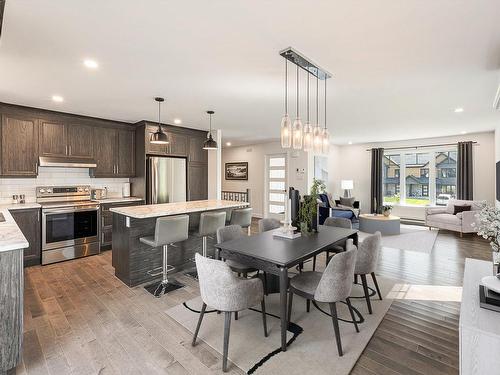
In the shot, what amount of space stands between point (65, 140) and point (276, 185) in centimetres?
572

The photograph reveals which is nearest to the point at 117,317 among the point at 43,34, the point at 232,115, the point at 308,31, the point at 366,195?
the point at 43,34

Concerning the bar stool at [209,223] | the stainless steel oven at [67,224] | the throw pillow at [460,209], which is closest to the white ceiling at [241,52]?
the stainless steel oven at [67,224]

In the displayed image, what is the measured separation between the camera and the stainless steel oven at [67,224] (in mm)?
4223

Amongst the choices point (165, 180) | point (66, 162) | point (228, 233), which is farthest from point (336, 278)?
point (66, 162)

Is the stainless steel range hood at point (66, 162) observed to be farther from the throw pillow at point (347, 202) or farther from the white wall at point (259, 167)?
the throw pillow at point (347, 202)

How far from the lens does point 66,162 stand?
15.5ft

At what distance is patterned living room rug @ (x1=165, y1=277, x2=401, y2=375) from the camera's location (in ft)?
6.53

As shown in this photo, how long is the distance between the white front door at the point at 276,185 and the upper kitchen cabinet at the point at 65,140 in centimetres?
520

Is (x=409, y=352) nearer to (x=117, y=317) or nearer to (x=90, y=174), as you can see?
(x=117, y=317)

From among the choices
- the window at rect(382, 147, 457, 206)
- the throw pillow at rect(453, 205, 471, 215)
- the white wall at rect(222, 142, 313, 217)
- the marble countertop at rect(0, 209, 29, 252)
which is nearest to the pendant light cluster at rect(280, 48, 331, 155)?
the marble countertop at rect(0, 209, 29, 252)

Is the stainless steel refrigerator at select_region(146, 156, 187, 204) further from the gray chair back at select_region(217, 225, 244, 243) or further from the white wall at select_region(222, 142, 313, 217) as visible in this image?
the white wall at select_region(222, 142, 313, 217)

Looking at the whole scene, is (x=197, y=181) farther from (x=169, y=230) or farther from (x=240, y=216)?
(x=169, y=230)

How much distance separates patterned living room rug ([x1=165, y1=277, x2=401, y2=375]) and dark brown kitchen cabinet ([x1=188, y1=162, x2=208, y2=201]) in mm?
3389

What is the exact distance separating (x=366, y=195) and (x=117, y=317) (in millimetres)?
8321
